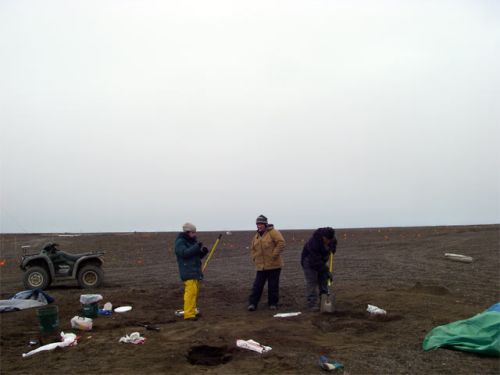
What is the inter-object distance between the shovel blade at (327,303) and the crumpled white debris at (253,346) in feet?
8.89

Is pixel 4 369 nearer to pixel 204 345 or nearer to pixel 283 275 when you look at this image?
pixel 204 345

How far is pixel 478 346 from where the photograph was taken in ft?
19.4

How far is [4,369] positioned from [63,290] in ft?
24.6

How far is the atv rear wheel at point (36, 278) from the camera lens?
12.9 meters

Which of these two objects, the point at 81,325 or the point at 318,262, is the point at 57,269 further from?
the point at 318,262

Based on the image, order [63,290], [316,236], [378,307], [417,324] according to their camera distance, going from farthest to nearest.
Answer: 1. [63,290]
2. [316,236]
3. [378,307]
4. [417,324]

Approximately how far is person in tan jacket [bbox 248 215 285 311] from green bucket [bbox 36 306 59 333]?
3.84 m

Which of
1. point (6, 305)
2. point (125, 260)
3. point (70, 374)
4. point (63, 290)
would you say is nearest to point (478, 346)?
point (70, 374)

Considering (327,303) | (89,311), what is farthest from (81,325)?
(327,303)

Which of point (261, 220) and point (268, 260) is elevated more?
point (261, 220)

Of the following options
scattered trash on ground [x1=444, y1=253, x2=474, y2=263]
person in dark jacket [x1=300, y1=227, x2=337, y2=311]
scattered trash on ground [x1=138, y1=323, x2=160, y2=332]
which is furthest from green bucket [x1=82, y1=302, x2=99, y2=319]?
scattered trash on ground [x1=444, y1=253, x2=474, y2=263]

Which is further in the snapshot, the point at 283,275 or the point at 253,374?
the point at 283,275

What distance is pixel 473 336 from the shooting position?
6043 millimetres

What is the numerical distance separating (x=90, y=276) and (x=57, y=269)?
3.15 feet
